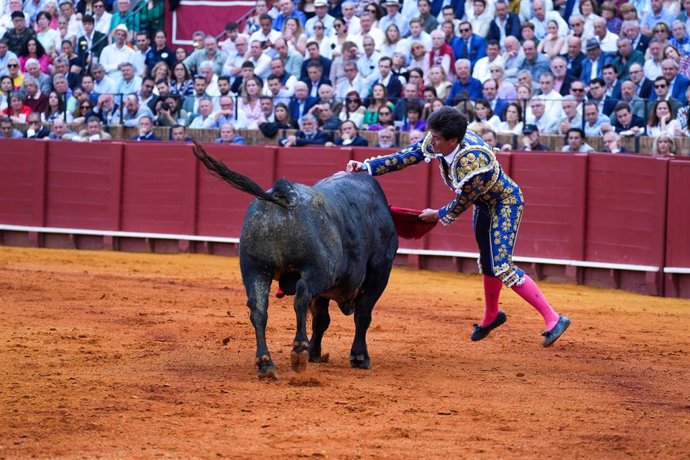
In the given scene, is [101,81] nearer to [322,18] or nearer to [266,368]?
[322,18]

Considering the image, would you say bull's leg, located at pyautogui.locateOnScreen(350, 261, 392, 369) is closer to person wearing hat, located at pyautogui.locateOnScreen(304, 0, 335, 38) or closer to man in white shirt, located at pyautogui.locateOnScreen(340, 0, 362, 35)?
man in white shirt, located at pyautogui.locateOnScreen(340, 0, 362, 35)

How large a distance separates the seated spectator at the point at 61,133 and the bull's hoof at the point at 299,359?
9813 mm

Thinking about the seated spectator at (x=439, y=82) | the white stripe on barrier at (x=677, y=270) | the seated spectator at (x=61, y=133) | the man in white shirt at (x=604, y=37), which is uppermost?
the man in white shirt at (x=604, y=37)

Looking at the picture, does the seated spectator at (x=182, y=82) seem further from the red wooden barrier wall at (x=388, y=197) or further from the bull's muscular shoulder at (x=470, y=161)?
the bull's muscular shoulder at (x=470, y=161)

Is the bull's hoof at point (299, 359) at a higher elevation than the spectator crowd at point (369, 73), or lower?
lower

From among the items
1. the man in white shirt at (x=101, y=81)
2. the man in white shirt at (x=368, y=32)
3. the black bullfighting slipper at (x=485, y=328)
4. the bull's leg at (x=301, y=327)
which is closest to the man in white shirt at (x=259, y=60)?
the man in white shirt at (x=368, y=32)

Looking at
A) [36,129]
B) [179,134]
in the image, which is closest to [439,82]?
[179,134]

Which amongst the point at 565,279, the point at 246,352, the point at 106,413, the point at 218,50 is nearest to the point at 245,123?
the point at 218,50

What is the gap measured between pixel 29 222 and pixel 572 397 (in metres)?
10.4

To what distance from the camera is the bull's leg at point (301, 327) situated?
6.12 metres

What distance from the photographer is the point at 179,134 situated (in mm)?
14875

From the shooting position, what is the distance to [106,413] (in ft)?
17.8

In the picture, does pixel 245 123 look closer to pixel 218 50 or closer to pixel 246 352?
pixel 218 50

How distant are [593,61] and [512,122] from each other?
1238 mm
